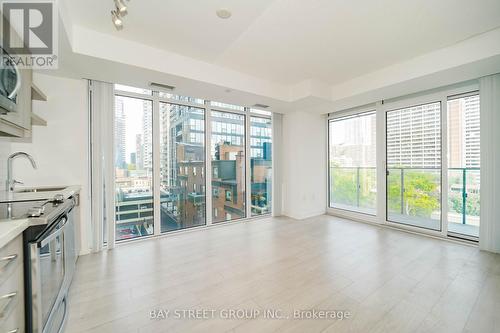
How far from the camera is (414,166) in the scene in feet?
13.3

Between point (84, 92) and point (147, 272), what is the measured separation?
273 centimetres

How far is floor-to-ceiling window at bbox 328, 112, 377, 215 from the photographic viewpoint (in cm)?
480

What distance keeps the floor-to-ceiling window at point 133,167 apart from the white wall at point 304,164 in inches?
125

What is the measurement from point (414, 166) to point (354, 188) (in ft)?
4.62

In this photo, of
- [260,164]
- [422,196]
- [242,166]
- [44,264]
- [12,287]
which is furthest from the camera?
[260,164]

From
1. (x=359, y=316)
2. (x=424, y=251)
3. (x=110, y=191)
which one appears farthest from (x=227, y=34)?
(x=424, y=251)

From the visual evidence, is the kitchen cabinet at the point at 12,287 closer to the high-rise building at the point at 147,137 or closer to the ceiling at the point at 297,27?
the ceiling at the point at 297,27

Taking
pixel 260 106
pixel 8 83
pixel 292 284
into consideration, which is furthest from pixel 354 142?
pixel 8 83

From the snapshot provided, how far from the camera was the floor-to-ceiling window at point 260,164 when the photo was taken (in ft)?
16.8

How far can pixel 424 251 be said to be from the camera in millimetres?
3090

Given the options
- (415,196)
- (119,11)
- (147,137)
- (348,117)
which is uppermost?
(348,117)

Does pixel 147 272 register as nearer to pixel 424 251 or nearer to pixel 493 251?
pixel 424 251

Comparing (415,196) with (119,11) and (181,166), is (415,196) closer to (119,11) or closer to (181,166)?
(181,166)

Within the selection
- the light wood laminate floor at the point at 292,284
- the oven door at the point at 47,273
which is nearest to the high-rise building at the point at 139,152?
the light wood laminate floor at the point at 292,284
